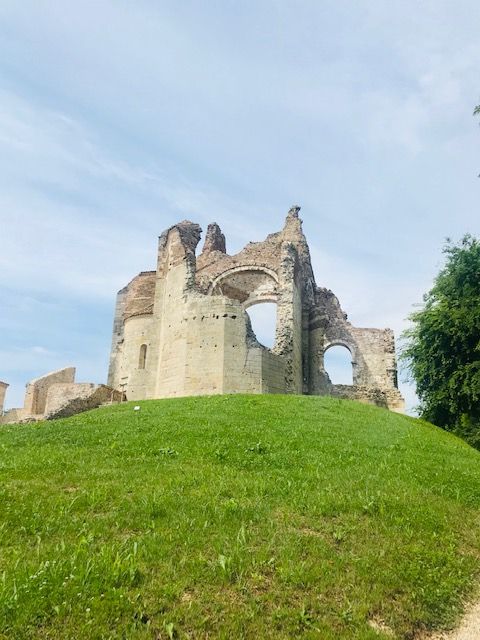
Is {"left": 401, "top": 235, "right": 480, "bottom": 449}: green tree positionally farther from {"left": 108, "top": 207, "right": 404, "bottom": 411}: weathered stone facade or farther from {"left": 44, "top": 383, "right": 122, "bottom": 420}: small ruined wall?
{"left": 44, "top": 383, "right": 122, "bottom": 420}: small ruined wall

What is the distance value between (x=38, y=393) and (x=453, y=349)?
19.6 meters

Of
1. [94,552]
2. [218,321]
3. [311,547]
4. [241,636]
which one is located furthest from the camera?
[218,321]

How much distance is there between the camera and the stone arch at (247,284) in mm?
28242

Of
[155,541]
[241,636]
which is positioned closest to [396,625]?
[241,636]

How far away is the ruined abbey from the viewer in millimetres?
21156

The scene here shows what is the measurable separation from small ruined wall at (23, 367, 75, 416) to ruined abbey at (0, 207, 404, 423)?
50mm

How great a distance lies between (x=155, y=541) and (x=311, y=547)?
5.26 ft

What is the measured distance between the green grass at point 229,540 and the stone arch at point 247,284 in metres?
18.2

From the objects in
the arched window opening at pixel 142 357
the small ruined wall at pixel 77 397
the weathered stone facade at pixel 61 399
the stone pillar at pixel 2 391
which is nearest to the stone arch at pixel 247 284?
the arched window opening at pixel 142 357

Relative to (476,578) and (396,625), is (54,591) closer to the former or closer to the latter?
(396,625)

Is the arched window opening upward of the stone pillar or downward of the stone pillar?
upward

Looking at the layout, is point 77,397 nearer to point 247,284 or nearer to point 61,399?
point 61,399

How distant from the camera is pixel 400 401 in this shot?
27.9 m

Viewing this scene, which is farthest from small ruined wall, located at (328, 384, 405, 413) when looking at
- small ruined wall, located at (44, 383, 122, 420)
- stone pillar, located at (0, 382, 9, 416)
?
stone pillar, located at (0, 382, 9, 416)
